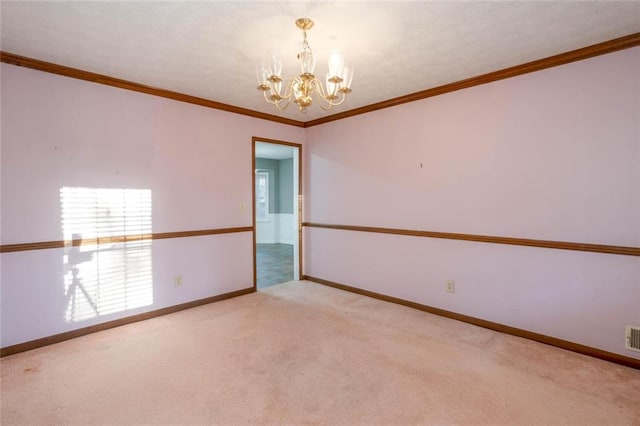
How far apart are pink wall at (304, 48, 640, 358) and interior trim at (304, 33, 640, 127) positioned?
61 mm

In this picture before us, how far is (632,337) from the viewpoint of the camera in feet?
8.00

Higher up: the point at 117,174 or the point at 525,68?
the point at 525,68

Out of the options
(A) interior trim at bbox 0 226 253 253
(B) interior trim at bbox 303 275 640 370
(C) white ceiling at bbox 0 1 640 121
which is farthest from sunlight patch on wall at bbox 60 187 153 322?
(B) interior trim at bbox 303 275 640 370

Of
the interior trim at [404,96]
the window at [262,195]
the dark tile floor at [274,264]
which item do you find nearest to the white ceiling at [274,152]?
the window at [262,195]

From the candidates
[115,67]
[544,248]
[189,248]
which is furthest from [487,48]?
[189,248]

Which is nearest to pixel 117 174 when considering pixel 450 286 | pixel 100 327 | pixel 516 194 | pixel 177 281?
pixel 177 281

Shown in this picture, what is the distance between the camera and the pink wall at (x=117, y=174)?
271 cm

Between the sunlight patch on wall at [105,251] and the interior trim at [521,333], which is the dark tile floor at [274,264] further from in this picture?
the sunlight patch on wall at [105,251]

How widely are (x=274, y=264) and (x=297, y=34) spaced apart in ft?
15.4

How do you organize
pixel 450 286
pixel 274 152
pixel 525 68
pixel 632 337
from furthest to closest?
1. pixel 274 152
2. pixel 450 286
3. pixel 525 68
4. pixel 632 337

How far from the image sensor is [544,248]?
284cm

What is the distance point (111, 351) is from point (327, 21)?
316cm

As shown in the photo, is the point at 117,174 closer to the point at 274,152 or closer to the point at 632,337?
the point at 632,337

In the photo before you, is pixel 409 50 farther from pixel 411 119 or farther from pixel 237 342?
pixel 237 342
